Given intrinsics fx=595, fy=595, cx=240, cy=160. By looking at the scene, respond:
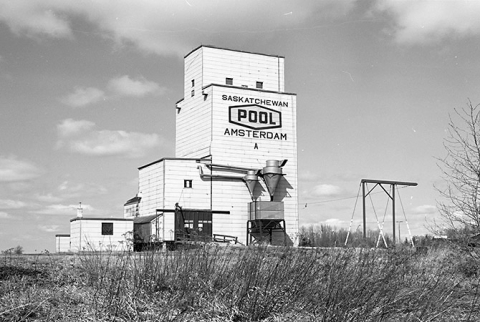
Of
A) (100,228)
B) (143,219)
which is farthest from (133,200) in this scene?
(100,228)

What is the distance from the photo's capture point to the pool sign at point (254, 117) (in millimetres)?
51938

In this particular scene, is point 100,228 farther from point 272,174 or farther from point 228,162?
point 272,174

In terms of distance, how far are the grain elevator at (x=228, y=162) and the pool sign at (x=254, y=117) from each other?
0.09 m

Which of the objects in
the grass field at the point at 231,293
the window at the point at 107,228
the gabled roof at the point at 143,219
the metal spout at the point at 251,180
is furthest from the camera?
the metal spout at the point at 251,180

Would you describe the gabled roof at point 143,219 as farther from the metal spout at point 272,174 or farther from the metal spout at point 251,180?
the metal spout at point 272,174

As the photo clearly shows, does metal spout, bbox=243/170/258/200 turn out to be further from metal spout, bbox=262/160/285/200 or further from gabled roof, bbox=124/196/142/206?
gabled roof, bbox=124/196/142/206

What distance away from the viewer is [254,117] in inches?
2068

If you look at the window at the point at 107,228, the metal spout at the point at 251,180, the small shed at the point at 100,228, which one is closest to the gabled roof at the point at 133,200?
the small shed at the point at 100,228

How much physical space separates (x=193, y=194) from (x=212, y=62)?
12.8 meters

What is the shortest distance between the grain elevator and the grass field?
36057 mm

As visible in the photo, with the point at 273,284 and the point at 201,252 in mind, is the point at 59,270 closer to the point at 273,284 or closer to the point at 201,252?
the point at 201,252

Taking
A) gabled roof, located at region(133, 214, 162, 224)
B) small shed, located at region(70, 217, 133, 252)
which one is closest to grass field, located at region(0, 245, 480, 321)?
small shed, located at region(70, 217, 133, 252)

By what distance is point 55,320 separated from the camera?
28.6ft

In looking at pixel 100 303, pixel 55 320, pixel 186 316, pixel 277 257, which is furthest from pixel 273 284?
pixel 55 320
